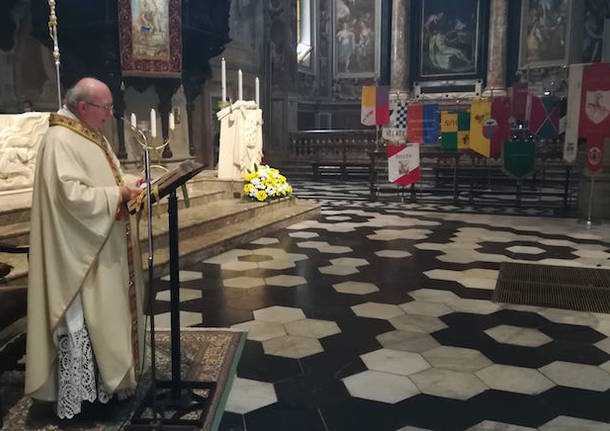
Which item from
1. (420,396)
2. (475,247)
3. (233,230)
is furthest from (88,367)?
(475,247)

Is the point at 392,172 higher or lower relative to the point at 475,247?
higher

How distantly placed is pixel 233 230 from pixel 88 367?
433 cm

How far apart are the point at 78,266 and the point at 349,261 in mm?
3689

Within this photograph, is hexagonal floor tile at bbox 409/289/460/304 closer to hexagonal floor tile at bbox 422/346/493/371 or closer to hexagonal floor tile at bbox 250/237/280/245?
hexagonal floor tile at bbox 422/346/493/371

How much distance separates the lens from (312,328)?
363 cm

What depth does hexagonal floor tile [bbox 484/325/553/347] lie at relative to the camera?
338cm

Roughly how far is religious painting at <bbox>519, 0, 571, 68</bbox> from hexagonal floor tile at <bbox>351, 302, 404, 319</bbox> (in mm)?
15560

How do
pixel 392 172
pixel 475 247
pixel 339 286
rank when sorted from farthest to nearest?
pixel 392 172
pixel 475 247
pixel 339 286

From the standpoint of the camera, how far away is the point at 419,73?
20.2 m

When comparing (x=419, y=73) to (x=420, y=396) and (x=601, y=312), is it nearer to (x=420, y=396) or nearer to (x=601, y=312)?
(x=601, y=312)

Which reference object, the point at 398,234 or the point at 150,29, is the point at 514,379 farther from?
the point at 150,29

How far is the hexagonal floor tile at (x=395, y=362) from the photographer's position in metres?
2.99

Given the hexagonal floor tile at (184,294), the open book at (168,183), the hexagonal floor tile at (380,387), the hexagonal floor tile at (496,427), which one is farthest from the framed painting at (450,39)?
the open book at (168,183)

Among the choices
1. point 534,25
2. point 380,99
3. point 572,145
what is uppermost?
point 534,25
